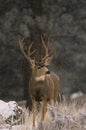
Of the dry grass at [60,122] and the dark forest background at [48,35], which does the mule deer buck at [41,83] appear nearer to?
the dry grass at [60,122]

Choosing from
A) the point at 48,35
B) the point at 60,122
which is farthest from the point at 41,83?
the point at 48,35

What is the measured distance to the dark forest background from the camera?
17.6m

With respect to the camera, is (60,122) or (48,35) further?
(48,35)

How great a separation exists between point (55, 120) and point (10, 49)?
370 inches

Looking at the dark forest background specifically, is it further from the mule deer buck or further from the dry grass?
the mule deer buck

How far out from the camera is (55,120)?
949cm

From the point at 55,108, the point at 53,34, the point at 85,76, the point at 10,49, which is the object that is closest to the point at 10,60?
the point at 10,49

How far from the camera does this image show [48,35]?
57.6 ft

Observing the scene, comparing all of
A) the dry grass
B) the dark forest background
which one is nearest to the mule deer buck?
the dry grass

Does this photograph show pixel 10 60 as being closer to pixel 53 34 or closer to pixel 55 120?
pixel 53 34

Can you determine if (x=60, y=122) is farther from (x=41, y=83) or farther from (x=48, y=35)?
(x=48, y=35)

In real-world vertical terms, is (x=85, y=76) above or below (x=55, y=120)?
below

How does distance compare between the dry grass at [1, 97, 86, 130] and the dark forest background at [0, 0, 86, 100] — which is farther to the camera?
the dark forest background at [0, 0, 86, 100]

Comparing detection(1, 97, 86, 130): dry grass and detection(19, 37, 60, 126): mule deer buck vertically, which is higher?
detection(19, 37, 60, 126): mule deer buck
